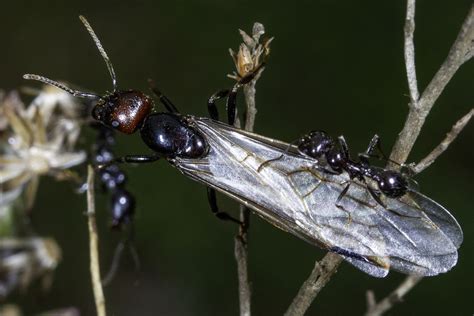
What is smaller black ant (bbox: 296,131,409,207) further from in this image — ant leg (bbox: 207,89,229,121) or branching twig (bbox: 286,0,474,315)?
ant leg (bbox: 207,89,229,121)

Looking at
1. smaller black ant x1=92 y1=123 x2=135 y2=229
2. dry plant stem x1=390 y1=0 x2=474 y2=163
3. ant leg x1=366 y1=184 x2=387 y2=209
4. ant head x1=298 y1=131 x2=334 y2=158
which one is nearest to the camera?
dry plant stem x1=390 y1=0 x2=474 y2=163

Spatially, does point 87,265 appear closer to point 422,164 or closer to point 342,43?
point 342,43

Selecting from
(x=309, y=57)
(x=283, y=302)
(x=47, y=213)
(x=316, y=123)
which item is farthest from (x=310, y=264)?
(x=47, y=213)

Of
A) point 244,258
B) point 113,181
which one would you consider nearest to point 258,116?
point 113,181

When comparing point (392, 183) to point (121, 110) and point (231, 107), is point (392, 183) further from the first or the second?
point (121, 110)

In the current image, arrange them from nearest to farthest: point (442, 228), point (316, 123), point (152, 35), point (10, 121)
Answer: point (442, 228) < point (10, 121) < point (316, 123) < point (152, 35)

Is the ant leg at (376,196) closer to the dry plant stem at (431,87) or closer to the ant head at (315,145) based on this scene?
the ant head at (315,145)

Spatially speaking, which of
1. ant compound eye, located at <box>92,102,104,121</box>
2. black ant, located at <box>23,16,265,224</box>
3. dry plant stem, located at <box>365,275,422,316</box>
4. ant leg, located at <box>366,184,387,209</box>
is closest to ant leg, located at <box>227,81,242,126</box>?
black ant, located at <box>23,16,265,224</box>

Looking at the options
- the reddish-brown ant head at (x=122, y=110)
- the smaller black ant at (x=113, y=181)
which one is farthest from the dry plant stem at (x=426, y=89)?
the smaller black ant at (x=113, y=181)
